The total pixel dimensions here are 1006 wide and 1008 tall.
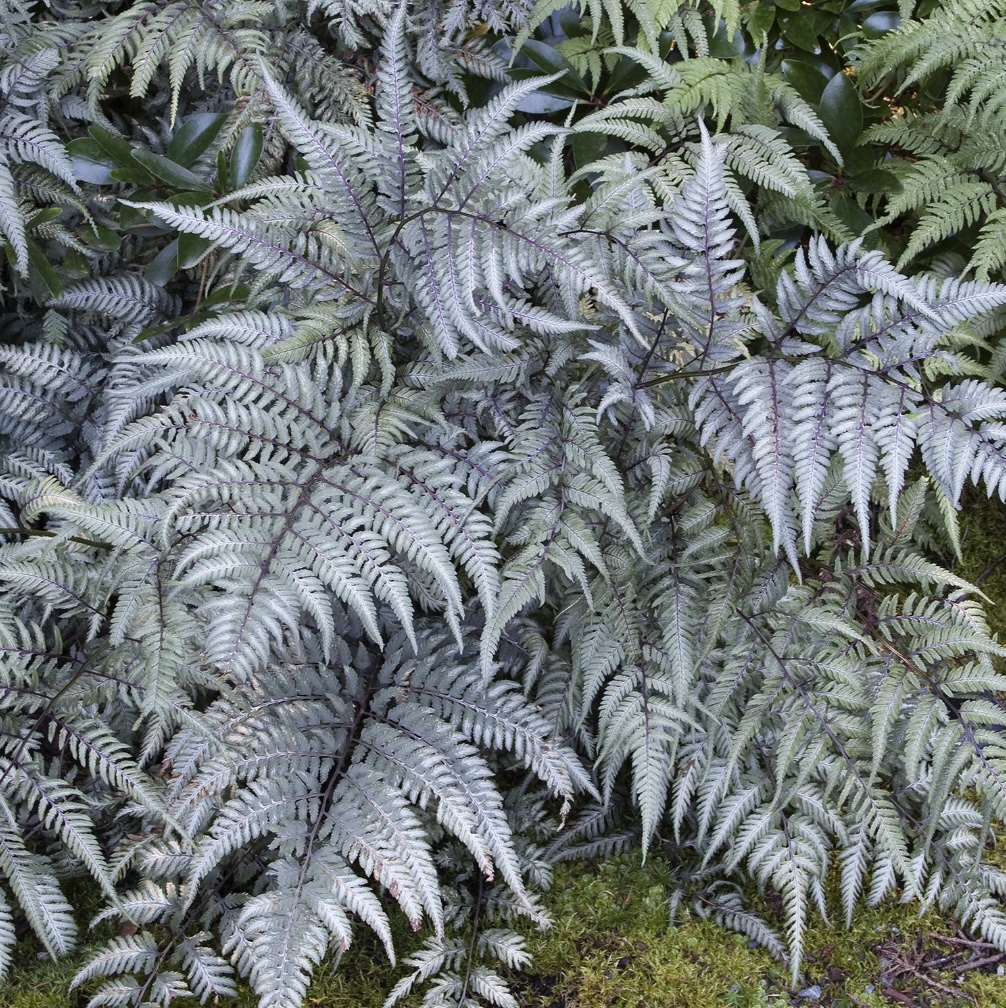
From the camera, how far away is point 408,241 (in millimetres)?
2424

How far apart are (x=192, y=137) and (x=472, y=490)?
1.49 metres

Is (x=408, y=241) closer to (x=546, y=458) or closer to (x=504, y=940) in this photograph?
(x=546, y=458)

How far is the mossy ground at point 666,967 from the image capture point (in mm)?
2463

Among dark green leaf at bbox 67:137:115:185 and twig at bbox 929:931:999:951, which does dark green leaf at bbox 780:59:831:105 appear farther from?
twig at bbox 929:931:999:951

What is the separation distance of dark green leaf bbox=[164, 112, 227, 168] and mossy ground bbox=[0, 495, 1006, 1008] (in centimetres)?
234

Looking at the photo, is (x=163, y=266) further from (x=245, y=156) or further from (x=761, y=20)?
(x=761, y=20)

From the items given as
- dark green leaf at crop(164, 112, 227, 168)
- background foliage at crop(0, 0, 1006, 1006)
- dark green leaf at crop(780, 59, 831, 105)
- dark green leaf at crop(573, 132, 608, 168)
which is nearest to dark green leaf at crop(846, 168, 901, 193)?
background foliage at crop(0, 0, 1006, 1006)

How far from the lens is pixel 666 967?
253 centimetres

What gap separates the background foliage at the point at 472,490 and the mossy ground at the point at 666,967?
8 cm

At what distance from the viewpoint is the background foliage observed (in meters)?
2.31

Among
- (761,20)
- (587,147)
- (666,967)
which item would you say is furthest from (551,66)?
(666,967)

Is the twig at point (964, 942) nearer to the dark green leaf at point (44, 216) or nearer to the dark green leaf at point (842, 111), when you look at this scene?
the dark green leaf at point (842, 111)

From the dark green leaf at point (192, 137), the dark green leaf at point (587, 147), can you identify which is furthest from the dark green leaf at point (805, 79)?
the dark green leaf at point (192, 137)

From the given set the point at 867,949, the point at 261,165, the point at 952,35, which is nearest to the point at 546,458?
the point at 261,165
